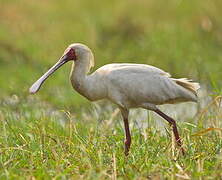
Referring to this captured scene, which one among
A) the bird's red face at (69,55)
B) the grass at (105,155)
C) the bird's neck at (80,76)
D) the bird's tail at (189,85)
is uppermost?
the bird's red face at (69,55)

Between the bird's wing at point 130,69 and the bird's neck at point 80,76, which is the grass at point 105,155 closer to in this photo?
the bird's neck at point 80,76

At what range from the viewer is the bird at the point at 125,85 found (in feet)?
17.9

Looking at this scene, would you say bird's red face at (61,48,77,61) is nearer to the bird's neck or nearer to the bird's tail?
the bird's neck

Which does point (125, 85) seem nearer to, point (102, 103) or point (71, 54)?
point (71, 54)

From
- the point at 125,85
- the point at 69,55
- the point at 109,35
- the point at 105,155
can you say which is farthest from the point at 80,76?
the point at 109,35

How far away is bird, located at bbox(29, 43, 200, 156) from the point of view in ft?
17.9

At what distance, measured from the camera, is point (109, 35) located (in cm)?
1178

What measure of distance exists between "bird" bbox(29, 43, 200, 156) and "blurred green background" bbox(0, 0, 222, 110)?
11.9ft

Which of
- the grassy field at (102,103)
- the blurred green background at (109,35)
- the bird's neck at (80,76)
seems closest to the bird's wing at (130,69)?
the bird's neck at (80,76)

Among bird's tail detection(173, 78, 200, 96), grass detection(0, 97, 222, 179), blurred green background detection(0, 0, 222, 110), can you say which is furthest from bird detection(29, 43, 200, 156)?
blurred green background detection(0, 0, 222, 110)

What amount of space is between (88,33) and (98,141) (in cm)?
654

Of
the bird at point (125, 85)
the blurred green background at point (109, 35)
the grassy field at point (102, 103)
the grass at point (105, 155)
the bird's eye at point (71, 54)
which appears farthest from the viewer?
the blurred green background at point (109, 35)

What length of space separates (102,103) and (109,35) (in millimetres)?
3068

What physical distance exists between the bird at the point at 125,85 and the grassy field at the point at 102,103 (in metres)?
0.22
